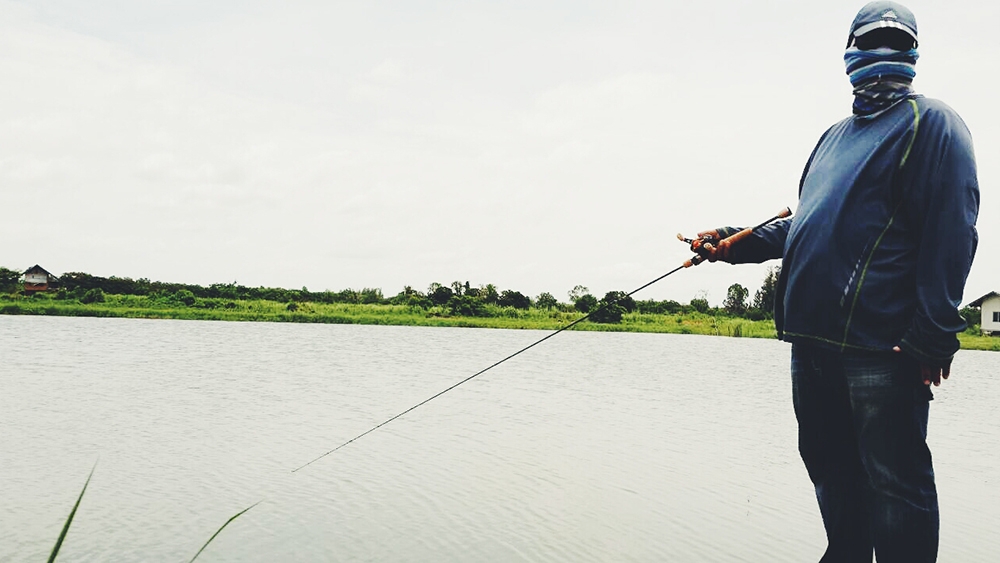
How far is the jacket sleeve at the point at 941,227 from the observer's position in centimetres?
205

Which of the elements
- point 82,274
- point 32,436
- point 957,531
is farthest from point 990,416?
point 82,274

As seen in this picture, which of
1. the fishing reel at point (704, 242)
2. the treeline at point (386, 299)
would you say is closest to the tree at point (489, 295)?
the treeline at point (386, 299)

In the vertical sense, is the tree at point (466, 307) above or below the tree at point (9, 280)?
below

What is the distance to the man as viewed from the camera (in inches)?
81.7

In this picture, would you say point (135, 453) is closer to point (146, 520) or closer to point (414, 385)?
point (146, 520)

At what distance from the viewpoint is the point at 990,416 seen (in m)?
10.3

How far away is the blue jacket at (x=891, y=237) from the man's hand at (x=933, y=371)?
29mm

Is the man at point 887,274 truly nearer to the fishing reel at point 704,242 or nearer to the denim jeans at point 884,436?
the denim jeans at point 884,436

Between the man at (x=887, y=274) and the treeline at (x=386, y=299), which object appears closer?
the man at (x=887, y=274)

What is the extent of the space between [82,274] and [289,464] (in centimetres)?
4753

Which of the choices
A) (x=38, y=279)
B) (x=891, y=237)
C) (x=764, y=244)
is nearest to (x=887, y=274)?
(x=891, y=237)

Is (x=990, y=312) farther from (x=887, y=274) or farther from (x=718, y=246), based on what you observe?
(x=887, y=274)

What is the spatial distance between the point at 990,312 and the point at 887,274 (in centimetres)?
5097

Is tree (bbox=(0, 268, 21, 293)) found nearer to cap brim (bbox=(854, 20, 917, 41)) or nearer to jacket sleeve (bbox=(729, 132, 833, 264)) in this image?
jacket sleeve (bbox=(729, 132, 833, 264))
